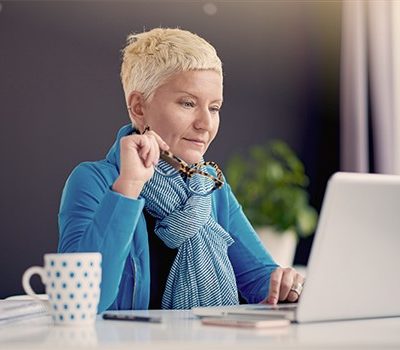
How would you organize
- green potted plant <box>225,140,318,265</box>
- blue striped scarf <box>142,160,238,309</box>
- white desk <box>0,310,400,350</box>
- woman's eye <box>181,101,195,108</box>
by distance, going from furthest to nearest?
green potted plant <box>225,140,318,265</box> < woman's eye <box>181,101,195,108</box> < blue striped scarf <box>142,160,238,309</box> < white desk <box>0,310,400,350</box>

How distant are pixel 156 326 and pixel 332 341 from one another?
308mm

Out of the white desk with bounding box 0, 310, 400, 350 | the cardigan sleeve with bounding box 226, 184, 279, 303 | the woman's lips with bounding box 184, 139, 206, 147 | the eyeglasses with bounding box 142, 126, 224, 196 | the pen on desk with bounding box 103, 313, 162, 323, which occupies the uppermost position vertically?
the woman's lips with bounding box 184, 139, 206, 147

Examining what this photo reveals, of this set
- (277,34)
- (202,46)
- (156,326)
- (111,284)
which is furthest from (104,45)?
(156,326)

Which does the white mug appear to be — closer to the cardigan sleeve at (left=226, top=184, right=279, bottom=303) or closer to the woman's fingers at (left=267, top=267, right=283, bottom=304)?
the woman's fingers at (left=267, top=267, right=283, bottom=304)

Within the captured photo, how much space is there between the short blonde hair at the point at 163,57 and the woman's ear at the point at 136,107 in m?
0.02

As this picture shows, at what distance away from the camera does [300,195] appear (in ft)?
15.4

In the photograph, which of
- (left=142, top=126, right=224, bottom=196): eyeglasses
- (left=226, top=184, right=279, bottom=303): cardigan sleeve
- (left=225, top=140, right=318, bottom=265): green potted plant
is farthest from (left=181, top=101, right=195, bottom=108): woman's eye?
(left=225, top=140, right=318, bottom=265): green potted plant

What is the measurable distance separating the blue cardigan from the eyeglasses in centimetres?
A: 7

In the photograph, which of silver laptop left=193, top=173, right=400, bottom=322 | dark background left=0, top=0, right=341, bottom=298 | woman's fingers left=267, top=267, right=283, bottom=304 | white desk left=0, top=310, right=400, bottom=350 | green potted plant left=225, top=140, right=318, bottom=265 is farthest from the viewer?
dark background left=0, top=0, right=341, bottom=298

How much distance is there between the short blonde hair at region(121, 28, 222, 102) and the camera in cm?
225

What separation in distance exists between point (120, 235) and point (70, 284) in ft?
1.01

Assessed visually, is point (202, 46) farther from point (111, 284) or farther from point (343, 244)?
point (343, 244)

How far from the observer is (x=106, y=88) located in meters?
4.96

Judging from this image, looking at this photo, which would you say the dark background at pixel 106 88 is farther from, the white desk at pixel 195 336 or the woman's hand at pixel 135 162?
the white desk at pixel 195 336
